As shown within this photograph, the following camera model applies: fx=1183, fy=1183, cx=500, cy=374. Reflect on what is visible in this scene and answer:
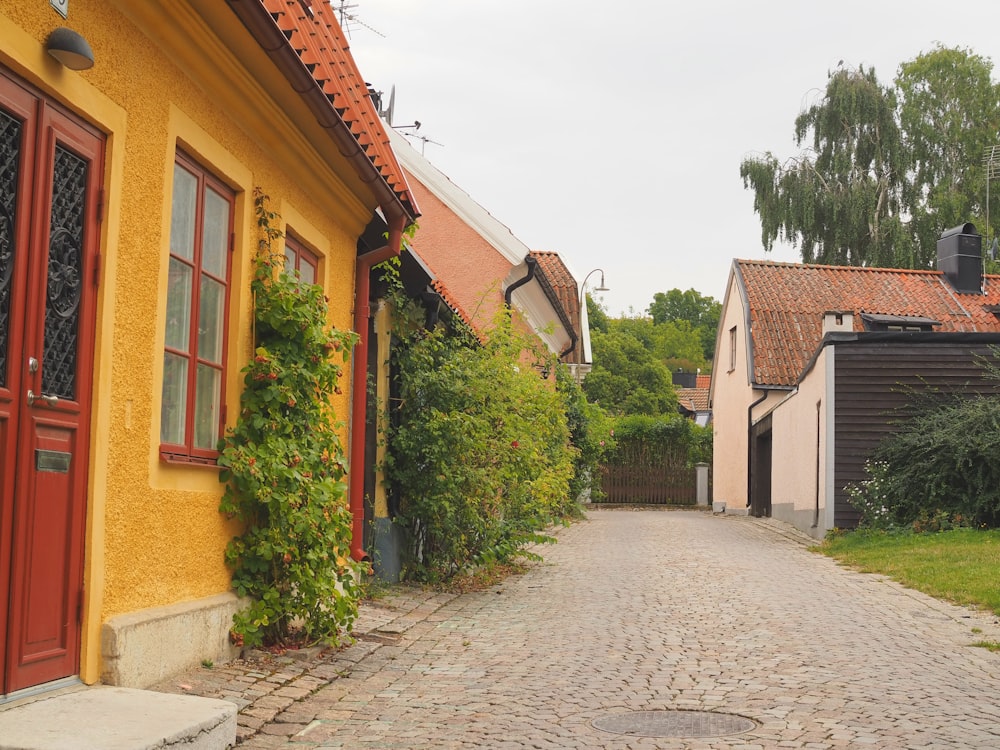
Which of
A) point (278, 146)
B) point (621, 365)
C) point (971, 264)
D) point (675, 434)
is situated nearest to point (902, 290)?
point (971, 264)

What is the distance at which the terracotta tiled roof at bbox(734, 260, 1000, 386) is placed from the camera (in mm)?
28875

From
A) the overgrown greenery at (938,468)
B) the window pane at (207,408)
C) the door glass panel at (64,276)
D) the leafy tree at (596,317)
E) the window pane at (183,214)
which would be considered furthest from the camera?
the leafy tree at (596,317)

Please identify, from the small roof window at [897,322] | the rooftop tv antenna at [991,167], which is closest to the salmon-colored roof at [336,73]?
the small roof window at [897,322]

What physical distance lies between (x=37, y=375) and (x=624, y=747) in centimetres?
290

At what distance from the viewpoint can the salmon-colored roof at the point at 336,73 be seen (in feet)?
22.2

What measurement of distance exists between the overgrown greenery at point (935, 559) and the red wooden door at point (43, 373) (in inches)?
307

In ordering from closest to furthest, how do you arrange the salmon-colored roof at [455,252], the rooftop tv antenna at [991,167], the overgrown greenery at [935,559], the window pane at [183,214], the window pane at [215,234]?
the window pane at [183,214] < the window pane at [215,234] < the overgrown greenery at [935,559] < the salmon-colored roof at [455,252] < the rooftop tv antenna at [991,167]

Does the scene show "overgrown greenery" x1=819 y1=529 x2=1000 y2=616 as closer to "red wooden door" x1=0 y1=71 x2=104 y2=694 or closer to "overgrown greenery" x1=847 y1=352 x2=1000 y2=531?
"overgrown greenery" x1=847 y1=352 x2=1000 y2=531

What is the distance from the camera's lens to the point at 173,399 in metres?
6.23

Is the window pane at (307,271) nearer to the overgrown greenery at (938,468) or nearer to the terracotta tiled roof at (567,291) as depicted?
the overgrown greenery at (938,468)

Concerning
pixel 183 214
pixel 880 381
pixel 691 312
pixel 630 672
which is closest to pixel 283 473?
pixel 183 214

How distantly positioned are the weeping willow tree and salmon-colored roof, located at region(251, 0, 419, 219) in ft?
102

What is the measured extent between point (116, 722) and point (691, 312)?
89124 mm

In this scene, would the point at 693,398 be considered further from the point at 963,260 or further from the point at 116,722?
the point at 116,722
